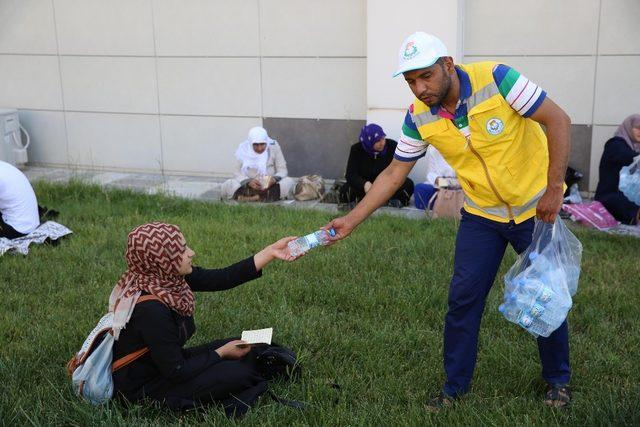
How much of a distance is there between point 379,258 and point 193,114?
5.05m

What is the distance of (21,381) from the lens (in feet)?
13.8

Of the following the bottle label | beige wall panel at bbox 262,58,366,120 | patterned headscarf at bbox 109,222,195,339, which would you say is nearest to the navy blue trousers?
the bottle label

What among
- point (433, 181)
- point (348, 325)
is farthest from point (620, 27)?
point (348, 325)

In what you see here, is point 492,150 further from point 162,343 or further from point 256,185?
point 256,185

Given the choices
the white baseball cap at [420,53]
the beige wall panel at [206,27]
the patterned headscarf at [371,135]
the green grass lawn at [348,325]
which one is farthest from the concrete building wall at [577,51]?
the white baseball cap at [420,53]

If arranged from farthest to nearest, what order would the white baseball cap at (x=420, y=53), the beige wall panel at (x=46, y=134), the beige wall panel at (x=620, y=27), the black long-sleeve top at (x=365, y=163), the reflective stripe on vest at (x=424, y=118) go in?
the beige wall panel at (x=46, y=134)
the black long-sleeve top at (x=365, y=163)
the beige wall panel at (x=620, y=27)
the reflective stripe on vest at (x=424, y=118)
the white baseball cap at (x=420, y=53)

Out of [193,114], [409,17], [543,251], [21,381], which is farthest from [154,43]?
[543,251]

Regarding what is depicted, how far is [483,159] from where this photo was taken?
3.65m

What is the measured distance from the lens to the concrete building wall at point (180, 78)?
32.2ft

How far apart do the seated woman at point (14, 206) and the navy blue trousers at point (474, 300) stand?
4.46 metres

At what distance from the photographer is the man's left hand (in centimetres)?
349

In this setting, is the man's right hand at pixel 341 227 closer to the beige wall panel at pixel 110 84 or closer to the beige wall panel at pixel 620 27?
the beige wall panel at pixel 620 27

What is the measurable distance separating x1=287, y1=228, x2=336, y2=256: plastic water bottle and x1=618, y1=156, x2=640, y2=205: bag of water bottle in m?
4.13

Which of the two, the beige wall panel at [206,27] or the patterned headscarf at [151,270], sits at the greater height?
the beige wall panel at [206,27]
